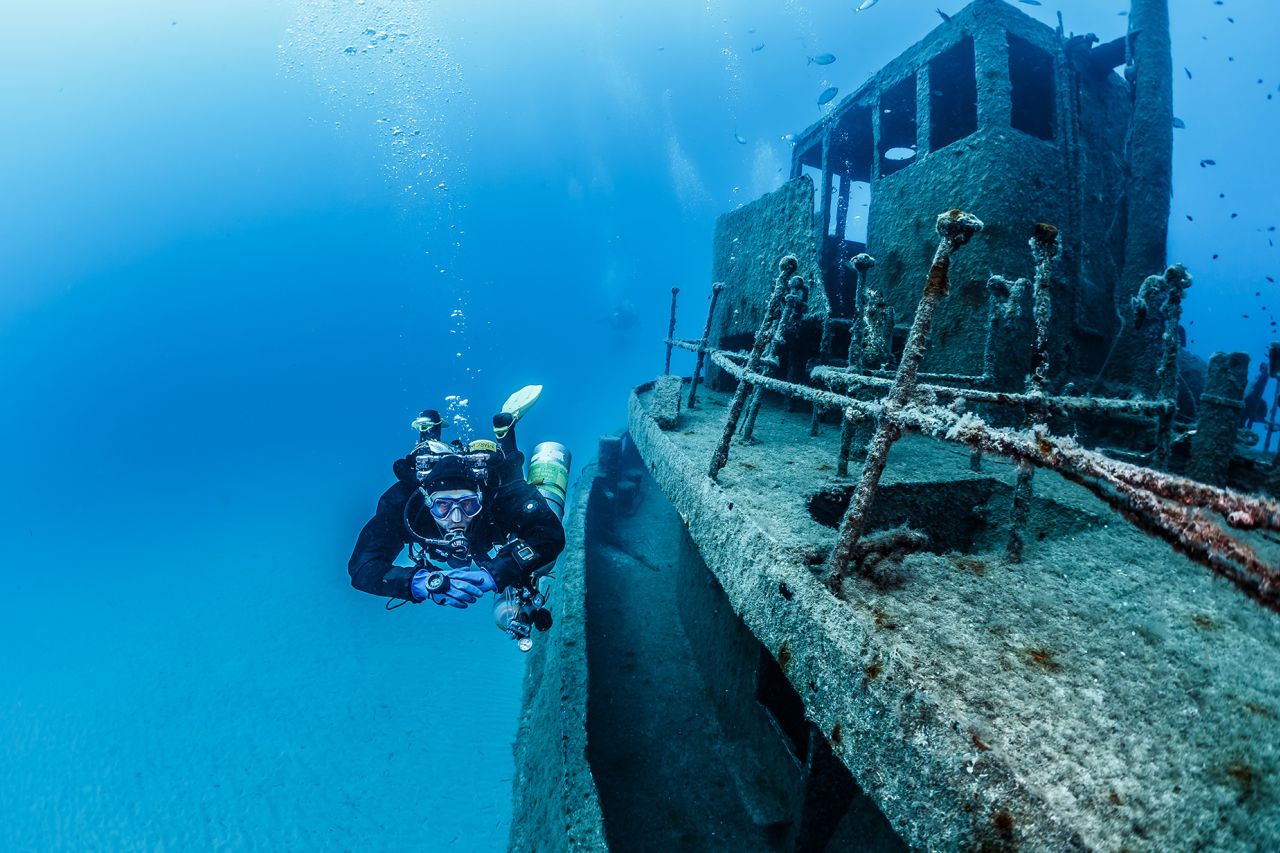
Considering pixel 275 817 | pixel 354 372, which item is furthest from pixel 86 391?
pixel 275 817

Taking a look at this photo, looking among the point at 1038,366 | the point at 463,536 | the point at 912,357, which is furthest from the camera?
the point at 463,536

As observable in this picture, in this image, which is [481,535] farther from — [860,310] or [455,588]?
[860,310]

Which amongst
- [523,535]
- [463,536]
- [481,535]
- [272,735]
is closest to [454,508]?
[463,536]

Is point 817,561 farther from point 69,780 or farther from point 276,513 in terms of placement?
point 276,513

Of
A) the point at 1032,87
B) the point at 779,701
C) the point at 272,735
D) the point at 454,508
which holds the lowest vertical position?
the point at 272,735

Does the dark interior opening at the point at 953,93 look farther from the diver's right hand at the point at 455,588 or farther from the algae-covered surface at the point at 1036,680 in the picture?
the diver's right hand at the point at 455,588

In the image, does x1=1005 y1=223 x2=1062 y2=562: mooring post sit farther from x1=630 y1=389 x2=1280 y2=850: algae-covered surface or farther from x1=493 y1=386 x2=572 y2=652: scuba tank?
x1=493 y1=386 x2=572 y2=652: scuba tank

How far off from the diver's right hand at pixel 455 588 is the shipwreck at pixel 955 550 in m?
1.03

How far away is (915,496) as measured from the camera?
2826 millimetres

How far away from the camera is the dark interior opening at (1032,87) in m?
6.45

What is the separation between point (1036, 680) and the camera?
4.53ft

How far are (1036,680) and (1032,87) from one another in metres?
9.33

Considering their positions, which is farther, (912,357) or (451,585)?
(451,585)

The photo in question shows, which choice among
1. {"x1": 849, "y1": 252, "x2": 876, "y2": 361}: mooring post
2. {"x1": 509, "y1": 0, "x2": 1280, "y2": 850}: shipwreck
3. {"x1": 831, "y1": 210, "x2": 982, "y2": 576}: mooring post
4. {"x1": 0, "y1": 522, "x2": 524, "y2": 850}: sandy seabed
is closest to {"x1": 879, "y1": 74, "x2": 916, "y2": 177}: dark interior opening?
{"x1": 509, "y1": 0, "x2": 1280, "y2": 850}: shipwreck
